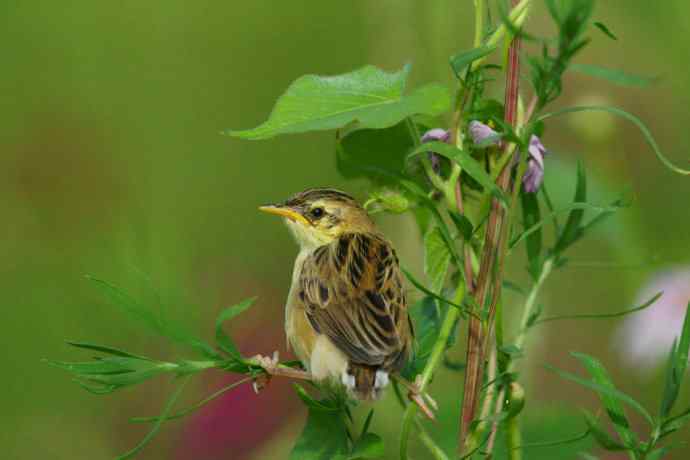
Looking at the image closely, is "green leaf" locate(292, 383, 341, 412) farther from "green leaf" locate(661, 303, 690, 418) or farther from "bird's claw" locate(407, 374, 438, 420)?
"green leaf" locate(661, 303, 690, 418)

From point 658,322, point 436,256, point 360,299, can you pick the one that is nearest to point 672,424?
point 436,256

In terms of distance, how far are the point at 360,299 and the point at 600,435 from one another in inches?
35.2

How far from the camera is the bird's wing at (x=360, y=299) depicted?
8.09 feet

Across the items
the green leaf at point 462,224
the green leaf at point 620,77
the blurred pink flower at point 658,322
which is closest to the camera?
the green leaf at point 620,77

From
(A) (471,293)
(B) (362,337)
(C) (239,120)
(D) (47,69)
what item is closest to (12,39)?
(D) (47,69)

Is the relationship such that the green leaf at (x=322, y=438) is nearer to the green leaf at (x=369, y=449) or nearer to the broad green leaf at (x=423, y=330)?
the green leaf at (x=369, y=449)

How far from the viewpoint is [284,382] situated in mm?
4121

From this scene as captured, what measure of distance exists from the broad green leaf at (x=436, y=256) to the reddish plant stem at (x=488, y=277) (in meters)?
0.14

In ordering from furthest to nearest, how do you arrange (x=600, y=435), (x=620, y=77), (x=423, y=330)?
(x=423, y=330) < (x=600, y=435) < (x=620, y=77)

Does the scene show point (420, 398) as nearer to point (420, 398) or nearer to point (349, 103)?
point (420, 398)

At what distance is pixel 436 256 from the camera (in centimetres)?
217

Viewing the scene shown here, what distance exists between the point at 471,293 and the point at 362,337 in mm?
525

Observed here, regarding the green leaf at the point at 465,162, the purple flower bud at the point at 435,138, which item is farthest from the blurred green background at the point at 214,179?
the green leaf at the point at 465,162

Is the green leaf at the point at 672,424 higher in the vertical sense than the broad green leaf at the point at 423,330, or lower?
lower
